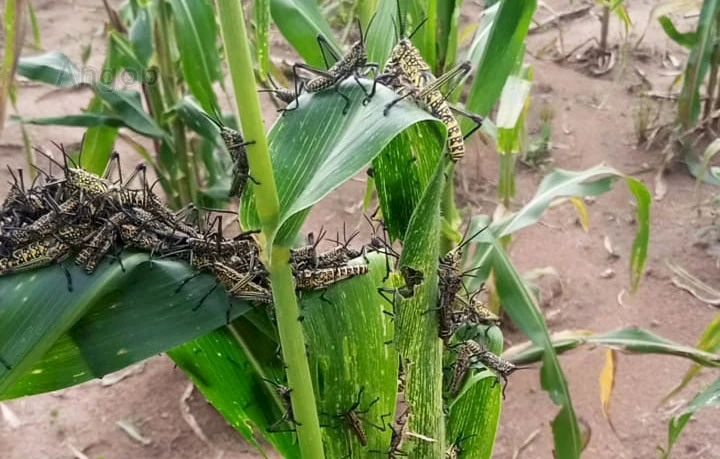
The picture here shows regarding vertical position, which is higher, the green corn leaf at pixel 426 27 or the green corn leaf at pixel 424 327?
the green corn leaf at pixel 426 27

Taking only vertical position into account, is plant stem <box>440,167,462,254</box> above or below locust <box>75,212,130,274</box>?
below

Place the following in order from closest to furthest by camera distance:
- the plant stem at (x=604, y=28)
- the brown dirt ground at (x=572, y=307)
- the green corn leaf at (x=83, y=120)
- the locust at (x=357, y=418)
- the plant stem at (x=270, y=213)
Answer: the plant stem at (x=270, y=213) < the locust at (x=357, y=418) < the green corn leaf at (x=83, y=120) < the brown dirt ground at (x=572, y=307) < the plant stem at (x=604, y=28)

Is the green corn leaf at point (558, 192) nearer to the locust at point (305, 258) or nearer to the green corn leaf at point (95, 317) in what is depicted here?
the locust at point (305, 258)

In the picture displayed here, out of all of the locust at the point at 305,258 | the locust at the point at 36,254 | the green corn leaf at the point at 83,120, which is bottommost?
the green corn leaf at the point at 83,120

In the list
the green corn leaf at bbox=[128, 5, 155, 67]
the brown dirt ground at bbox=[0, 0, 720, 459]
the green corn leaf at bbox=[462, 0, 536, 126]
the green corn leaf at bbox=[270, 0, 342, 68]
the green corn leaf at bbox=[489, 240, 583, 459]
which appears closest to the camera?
the green corn leaf at bbox=[462, 0, 536, 126]

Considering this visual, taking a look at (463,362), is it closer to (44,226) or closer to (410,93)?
(410,93)

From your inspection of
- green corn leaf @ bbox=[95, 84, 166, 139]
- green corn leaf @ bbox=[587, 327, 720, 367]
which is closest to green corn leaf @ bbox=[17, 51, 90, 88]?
green corn leaf @ bbox=[95, 84, 166, 139]

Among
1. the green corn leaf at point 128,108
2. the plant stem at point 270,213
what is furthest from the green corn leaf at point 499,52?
the green corn leaf at point 128,108

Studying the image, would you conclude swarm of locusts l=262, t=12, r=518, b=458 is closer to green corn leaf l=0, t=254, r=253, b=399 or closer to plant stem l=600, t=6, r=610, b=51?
green corn leaf l=0, t=254, r=253, b=399
